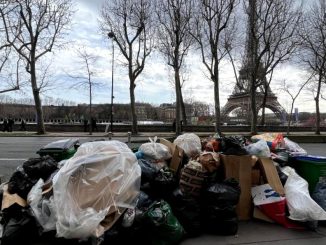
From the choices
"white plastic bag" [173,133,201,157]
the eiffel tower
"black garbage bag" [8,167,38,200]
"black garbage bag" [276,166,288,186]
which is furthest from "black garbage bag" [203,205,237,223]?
the eiffel tower

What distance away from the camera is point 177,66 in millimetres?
31766

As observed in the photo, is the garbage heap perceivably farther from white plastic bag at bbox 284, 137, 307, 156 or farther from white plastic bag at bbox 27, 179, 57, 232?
white plastic bag at bbox 284, 137, 307, 156

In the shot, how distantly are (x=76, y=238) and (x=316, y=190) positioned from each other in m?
3.45

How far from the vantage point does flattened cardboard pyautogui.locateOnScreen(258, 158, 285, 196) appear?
579cm

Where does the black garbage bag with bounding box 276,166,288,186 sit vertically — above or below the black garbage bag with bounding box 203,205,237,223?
above

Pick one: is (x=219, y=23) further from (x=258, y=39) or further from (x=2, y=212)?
(x=2, y=212)

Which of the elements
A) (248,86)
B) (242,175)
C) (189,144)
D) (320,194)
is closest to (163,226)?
(242,175)

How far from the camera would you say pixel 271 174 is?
5.96 metres

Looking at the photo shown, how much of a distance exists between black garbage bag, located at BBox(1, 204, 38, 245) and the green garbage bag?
4.52 feet

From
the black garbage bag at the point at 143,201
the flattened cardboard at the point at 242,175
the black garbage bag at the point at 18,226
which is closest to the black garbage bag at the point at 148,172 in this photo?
the black garbage bag at the point at 143,201

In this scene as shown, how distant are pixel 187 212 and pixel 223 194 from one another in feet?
1.72

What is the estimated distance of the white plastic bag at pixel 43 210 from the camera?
4.84m

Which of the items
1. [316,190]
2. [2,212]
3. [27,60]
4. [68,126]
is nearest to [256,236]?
[316,190]

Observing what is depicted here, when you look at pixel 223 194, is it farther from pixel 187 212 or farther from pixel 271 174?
pixel 271 174
